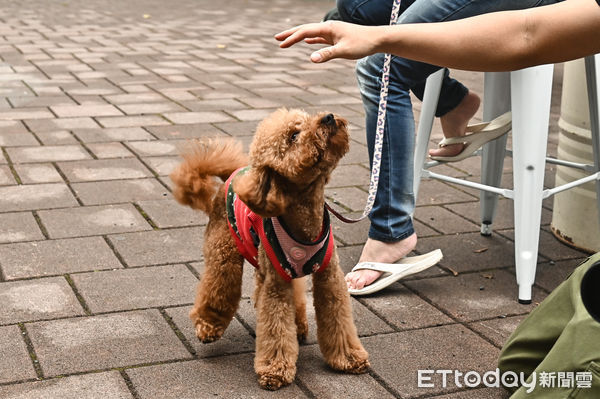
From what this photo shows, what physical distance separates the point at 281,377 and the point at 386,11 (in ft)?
5.04

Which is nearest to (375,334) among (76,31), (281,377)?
(281,377)

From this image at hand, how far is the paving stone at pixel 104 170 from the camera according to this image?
4.82 meters

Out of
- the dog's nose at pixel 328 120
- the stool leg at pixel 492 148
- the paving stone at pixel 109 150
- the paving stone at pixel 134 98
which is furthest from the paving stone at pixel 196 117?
the dog's nose at pixel 328 120

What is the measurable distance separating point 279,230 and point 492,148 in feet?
5.81

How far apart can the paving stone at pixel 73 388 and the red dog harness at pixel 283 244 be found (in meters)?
0.62

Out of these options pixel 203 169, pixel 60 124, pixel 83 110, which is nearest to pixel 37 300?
pixel 203 169

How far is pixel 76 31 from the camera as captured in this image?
1013 centimetres

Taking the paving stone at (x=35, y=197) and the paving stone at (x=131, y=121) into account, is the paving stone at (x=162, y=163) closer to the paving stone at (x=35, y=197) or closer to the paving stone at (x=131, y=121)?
the paving stone at (x=35, y=197)

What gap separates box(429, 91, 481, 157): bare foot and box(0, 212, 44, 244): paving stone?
75.0 inches

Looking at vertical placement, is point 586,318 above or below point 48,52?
above

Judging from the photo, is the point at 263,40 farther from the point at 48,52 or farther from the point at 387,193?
the point at 387,193

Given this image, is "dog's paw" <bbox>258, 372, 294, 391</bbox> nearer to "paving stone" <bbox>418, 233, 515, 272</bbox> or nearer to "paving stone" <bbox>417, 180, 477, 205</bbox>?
"paving stone" <bbox>418, 233, 515, 272</bbox>

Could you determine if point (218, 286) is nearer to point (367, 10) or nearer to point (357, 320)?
point (357, 320)

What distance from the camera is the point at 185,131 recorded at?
230 inches
